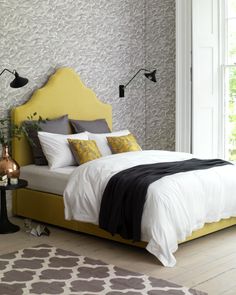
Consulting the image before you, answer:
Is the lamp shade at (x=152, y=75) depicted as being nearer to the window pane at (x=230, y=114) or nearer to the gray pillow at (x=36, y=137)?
the window pane at (x=230, y=114)

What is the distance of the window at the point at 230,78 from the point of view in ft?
21.9

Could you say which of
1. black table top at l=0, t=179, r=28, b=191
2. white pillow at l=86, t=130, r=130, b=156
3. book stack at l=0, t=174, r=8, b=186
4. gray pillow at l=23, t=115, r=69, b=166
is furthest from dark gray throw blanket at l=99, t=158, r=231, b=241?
gray pillow at l=23, t=115, r=69, b=166

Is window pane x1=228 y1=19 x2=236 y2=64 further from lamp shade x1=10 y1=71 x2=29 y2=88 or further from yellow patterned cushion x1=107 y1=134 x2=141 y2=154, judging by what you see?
lamp shade x1=10 y1=71 x2=29 y2=88

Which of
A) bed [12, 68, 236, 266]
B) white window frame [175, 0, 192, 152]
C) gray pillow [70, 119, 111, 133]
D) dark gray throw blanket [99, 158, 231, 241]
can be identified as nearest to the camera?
dark gray throw blanket [99, 158, 231, 241]

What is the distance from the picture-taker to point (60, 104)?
5906 mm

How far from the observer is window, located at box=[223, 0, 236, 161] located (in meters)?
6.67

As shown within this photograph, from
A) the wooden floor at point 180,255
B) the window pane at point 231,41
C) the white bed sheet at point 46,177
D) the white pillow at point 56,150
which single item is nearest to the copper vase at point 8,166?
the white bed sheet at point 46,177

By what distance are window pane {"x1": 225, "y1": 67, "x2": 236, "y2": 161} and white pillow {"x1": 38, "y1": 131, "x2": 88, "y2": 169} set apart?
7.55ft

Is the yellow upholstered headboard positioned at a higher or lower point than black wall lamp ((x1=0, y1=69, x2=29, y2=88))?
lower

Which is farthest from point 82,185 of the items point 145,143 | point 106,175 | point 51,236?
point 145,143

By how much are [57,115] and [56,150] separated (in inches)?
26.7

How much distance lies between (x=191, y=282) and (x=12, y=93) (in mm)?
2856

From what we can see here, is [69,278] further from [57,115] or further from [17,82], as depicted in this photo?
[57,115]

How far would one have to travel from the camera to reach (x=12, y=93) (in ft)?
18.2
